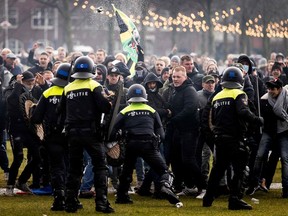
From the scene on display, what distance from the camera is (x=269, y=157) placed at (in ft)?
64.7

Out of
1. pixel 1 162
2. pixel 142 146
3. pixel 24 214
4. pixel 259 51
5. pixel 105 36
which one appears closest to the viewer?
pixel 24 214

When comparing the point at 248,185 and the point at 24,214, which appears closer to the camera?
the point at 24,214

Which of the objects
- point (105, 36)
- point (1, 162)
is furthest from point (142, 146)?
point (105, 36)

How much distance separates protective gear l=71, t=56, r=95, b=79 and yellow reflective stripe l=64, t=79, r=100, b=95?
0.09 meters

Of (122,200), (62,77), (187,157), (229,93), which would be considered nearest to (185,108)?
(187,157)

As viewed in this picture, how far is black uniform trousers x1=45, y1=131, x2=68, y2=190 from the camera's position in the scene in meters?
16.6

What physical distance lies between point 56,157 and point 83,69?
1.46m

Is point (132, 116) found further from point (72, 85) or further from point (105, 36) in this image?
point (105, 36)

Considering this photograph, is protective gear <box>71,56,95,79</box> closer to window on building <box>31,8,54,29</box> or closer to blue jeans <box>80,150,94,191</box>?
blue jeans <box>80,150,94,191</box>

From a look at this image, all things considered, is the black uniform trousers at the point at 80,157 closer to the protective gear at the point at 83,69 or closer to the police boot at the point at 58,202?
the police boot at the point at 58,202

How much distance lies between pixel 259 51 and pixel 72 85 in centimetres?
6992

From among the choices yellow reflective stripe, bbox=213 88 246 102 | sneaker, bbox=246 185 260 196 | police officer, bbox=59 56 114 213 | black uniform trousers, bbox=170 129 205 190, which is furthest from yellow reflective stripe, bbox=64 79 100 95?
sneaker, bbox=246 185 260 196

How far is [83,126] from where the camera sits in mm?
15961

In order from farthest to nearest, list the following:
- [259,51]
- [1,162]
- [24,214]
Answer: [259,51] → [1,162] → [24,214]
